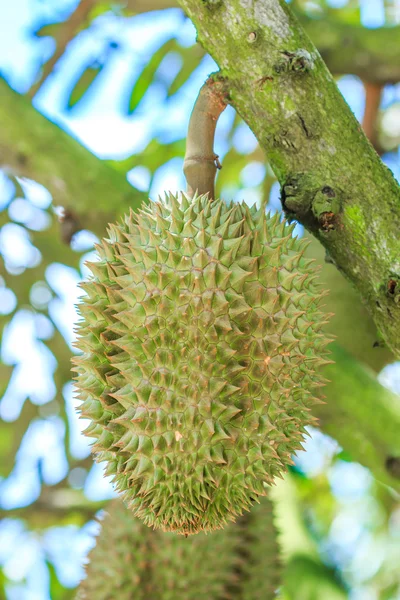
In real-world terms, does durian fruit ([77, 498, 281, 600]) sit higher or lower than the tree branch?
lower

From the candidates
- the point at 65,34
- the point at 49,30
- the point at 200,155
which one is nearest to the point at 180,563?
the point at 200,155

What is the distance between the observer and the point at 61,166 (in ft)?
6.81

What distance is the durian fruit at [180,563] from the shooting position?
1.79 metres

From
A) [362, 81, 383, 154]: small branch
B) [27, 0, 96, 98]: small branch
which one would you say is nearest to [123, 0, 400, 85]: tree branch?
[362, 81, 383, 154]: small branch

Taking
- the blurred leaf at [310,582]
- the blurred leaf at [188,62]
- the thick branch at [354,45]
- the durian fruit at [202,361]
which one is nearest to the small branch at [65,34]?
the blurred leaf at [188,62]

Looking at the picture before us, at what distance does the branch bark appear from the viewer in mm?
1175

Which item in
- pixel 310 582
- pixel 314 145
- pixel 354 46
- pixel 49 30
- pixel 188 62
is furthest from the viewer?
pixel 49 30

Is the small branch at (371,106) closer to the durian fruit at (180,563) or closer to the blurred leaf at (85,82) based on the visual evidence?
the blurred leaf at (85,82)

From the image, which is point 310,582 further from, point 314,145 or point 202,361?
point 314,145

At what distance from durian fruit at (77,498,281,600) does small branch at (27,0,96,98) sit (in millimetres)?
1759

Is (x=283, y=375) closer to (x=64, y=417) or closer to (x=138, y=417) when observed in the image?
(x=138, y=417)

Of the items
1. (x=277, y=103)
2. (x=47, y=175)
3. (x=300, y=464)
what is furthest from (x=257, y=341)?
(x=300, y=464)

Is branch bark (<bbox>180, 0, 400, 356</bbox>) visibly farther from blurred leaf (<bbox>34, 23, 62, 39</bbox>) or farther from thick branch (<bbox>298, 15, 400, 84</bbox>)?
blurred leaf (<bbox>34, 23, 62, 39</bbox>)

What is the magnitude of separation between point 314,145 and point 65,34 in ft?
6.22
